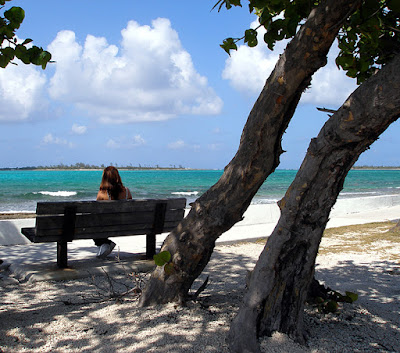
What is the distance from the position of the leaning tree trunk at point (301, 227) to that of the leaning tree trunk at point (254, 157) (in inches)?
17.9

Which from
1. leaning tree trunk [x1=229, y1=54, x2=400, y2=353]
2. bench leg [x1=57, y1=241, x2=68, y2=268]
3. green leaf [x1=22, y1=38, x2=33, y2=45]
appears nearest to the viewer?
leaning tree trunk [x1=229, y1=54, x2=400, y2=353]

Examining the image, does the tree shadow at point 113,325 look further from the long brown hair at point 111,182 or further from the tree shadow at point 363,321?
the long brown hair at point 111,182

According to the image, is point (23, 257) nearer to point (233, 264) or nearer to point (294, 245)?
point (233, 264)

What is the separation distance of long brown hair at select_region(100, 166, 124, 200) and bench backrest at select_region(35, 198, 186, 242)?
0.54 meters

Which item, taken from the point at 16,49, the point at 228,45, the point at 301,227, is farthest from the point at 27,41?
the point at 301,227

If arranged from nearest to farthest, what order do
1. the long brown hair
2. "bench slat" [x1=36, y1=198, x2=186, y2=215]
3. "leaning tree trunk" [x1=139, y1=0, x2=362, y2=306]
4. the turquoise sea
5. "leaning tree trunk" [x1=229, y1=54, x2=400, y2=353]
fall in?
"leaning tree trunk" [x1=229, y1=54, x2=400, y2=353]
"leaning tree trunk" [x1=139, y1=0, x2=362, y2=306]
"bench slat" [x1=36, y1=198, x2=186, y2=215]
the long brown hair
the turquoise sea

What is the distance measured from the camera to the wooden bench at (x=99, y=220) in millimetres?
5262

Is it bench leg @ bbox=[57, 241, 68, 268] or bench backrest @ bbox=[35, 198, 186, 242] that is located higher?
bench backrest @ bbox=[35, 198, 186, 242]

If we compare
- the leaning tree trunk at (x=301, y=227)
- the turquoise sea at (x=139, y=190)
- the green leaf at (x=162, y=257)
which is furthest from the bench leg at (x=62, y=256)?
the turquoise sea at (x=139, y=190)

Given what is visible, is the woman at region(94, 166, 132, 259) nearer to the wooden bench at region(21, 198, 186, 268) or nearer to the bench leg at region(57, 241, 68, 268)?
the wooden bench at region(21, 198, 186, 268)

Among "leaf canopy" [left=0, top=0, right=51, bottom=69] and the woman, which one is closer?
"leaf canopy" [left=0, top=0, right=51, bottom=69]

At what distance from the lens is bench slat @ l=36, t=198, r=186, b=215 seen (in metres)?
5.20

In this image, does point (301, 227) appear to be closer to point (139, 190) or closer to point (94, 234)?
point (94, 234)

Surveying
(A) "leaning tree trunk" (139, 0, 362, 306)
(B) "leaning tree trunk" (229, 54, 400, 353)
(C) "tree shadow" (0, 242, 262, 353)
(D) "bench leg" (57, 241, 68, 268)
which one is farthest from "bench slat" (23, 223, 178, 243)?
(B) "leaning tree trunk" (229, 54, 400, 353)
